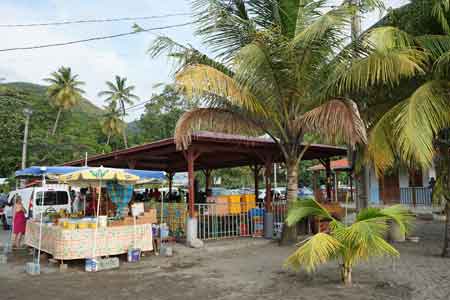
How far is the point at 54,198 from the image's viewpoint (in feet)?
54.1

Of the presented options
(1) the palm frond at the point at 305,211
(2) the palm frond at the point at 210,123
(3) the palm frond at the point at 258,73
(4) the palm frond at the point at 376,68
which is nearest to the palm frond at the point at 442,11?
(4) the palm frond at the point at 376,68

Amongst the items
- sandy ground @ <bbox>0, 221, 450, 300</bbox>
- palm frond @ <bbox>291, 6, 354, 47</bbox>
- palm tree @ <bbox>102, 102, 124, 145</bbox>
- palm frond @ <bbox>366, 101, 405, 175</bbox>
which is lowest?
Answer: sandy ground @ <bbox>0, 221, 450, 300</bbox>

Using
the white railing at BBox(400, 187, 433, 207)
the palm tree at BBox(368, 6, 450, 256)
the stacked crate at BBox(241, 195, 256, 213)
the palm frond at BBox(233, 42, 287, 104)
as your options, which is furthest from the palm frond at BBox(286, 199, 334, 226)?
the white railing at BBox(400, 187, 433, 207)

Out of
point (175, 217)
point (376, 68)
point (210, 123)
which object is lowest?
point (175, 217)

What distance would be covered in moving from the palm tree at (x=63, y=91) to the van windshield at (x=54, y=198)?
90.7 ft

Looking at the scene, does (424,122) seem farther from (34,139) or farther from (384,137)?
(34,139)

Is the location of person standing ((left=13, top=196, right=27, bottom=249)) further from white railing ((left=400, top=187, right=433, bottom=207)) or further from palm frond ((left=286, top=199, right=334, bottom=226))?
white railing ((left=400, top=187, right=433, bottom=207))

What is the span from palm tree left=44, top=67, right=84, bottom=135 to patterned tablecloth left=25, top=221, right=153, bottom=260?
3554 cm

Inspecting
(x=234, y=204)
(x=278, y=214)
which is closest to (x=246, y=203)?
(x=234, y=204)

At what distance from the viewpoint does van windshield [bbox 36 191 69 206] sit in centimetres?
1600

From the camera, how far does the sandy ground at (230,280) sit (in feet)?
21.2

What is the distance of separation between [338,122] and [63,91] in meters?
40.6

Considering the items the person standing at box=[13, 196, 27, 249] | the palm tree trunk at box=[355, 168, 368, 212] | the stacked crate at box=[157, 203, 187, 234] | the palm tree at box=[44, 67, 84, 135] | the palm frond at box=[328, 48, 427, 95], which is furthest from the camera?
the palm tree at box=[44, 67, 84, 135]

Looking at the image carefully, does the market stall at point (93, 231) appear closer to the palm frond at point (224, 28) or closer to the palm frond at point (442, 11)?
the palm frond at point (224, 28)
